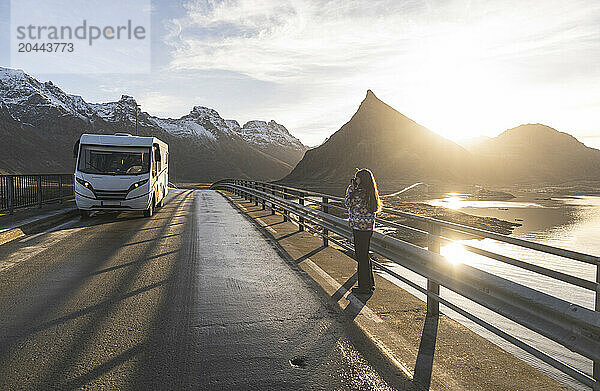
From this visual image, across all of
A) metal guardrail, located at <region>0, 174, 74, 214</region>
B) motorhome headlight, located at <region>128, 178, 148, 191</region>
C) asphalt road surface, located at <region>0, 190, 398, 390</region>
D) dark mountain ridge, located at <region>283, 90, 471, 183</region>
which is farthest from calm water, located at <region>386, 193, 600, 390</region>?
dark mountain ridge, located at <region>283, 90, 471, 183</region>

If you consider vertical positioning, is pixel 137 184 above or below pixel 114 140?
below

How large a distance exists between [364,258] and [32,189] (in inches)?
659

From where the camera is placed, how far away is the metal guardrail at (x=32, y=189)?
15.0m

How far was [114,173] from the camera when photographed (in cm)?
1558

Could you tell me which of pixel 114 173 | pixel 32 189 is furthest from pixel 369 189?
pixel 32 189

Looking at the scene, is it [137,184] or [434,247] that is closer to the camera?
[434,247]

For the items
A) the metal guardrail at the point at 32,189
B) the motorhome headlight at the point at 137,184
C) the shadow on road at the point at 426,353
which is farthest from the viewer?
the motorhome headlight at the point at 137,184

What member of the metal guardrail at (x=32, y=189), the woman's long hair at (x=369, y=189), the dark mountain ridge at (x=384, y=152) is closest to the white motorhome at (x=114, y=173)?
the metal guardrail at (x=32, y=189)

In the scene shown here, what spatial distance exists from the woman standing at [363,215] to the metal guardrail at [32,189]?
12922 millimetres

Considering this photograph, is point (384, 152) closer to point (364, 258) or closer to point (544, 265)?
point (544, 265)

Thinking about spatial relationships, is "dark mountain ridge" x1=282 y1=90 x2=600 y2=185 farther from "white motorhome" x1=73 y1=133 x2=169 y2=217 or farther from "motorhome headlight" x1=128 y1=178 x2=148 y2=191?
"motorhome headlight" x1=128 y1=178 x2=148 y2=191

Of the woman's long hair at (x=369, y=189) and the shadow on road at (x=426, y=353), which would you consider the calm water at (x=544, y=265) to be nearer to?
the shadow on road at (x=426, y=353)

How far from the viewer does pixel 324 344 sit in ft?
14.8

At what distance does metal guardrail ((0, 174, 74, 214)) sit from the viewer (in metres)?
15.0
